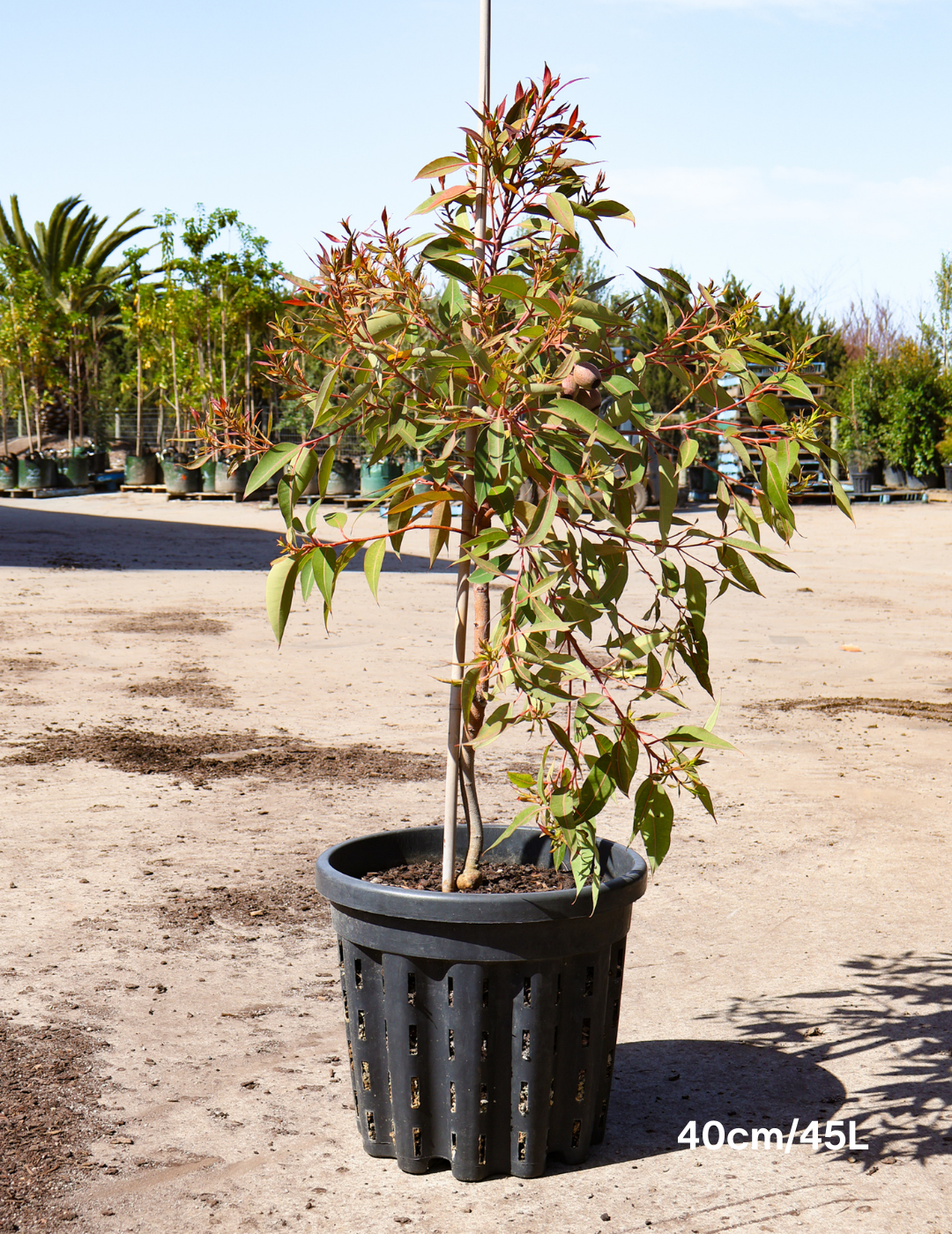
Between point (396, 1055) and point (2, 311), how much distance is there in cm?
3197

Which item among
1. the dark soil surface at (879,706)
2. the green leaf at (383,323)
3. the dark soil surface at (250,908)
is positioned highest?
the green leaf at (383,323)

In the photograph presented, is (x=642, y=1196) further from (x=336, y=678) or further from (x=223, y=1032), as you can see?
(x=336, y=678)

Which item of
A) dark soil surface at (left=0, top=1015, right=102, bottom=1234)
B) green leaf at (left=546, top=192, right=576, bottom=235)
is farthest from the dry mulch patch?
green leaf at (left=546, top=192, right=576, bottom=235)

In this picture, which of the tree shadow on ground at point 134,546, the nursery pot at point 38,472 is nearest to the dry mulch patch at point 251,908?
the tree shadow on ground at point 134,546

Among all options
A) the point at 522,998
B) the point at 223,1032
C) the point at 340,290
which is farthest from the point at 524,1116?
the point at 340,290

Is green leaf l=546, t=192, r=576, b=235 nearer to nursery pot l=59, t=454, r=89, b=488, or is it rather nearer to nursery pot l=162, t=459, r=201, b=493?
nursery pot l=162, t=459, r=201, b=493

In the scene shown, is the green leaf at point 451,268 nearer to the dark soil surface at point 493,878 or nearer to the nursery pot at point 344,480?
the dark soil surface at point 493,878

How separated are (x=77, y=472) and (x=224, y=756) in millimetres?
22578

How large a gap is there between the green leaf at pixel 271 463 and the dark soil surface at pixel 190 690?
463 cm

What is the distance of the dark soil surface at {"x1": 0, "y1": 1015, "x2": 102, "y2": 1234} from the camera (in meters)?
2.11

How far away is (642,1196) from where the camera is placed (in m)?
2.16

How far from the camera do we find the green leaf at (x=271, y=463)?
1.86 m

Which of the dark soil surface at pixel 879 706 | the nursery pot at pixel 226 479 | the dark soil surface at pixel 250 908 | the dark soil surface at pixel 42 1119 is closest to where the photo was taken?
the dark soil surface at pixel 42 1119

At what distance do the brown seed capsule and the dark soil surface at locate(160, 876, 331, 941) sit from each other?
207cm
